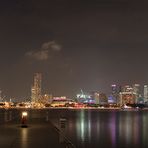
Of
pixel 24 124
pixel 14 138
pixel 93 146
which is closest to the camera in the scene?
pixel 14 138

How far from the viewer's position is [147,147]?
42.2 meters

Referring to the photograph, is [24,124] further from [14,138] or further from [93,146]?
[14,138]

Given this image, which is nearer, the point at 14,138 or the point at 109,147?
the point at 14,138

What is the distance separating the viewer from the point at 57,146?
27.9 metres

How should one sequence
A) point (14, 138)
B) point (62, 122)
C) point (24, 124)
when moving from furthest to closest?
1. point (24, 124)
2. point (62, 122)
3. point (14, 138)

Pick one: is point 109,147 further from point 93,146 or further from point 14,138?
point 14,138

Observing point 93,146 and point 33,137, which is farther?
point 93,146

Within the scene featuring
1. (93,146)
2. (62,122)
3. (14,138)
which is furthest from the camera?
(93,146)

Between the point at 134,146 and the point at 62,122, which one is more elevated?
the point at 62,122

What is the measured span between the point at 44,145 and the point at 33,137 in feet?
17.1

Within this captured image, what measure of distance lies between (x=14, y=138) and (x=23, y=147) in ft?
18.4

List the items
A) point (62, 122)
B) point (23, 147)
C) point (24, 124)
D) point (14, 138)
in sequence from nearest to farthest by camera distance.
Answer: point (23, 147) < point (14, 138) < point (62, 122) < point (24, 124)

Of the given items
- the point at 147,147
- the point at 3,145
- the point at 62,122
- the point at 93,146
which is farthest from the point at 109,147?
the point at 3,145

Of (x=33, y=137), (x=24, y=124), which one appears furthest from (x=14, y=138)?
(x=24, y=124)
